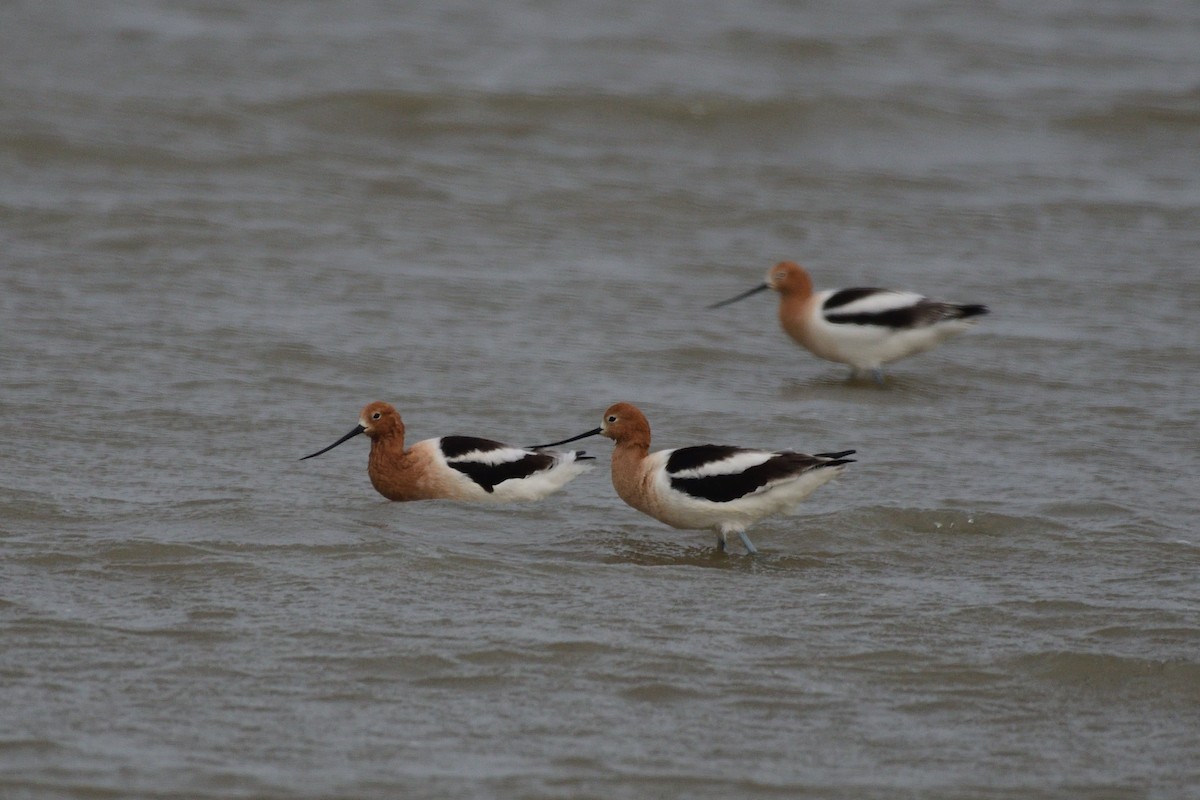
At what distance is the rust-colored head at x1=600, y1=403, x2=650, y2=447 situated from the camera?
752cm

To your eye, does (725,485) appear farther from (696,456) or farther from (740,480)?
(696,456)

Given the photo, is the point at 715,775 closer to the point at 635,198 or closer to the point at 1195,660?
the point at 1195,660

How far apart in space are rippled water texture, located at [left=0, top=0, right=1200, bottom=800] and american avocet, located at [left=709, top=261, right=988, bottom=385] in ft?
0.72

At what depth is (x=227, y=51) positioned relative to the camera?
1714cm

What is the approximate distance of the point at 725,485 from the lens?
7.01m

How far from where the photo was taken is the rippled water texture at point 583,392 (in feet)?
16.5

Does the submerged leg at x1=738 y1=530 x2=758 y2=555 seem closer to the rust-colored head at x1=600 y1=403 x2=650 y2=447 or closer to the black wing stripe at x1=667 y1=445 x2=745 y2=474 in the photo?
the black wing stripe at x1=667 y1=445 x2=745 y2=474

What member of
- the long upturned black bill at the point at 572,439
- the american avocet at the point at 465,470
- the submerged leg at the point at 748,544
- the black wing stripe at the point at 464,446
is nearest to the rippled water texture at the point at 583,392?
the submerged leg at the point at 748,544

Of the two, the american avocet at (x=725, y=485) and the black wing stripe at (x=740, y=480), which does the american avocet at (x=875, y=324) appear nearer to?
the american avocet at (x=725, y=485)

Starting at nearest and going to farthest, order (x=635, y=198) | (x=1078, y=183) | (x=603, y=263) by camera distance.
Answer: (x=603, y=263) → (x=635, y=198) → (x=1078, y=183)

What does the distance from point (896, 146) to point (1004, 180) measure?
1.39 metres

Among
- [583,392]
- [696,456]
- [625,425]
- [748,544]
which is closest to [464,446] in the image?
[625,425]

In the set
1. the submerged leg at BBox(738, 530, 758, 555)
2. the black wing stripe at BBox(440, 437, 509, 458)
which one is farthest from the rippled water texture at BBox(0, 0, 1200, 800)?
the black wing stripe at BBox(440, 437, 509, 458)

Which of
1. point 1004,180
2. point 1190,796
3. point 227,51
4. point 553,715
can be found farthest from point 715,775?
point 227,51
